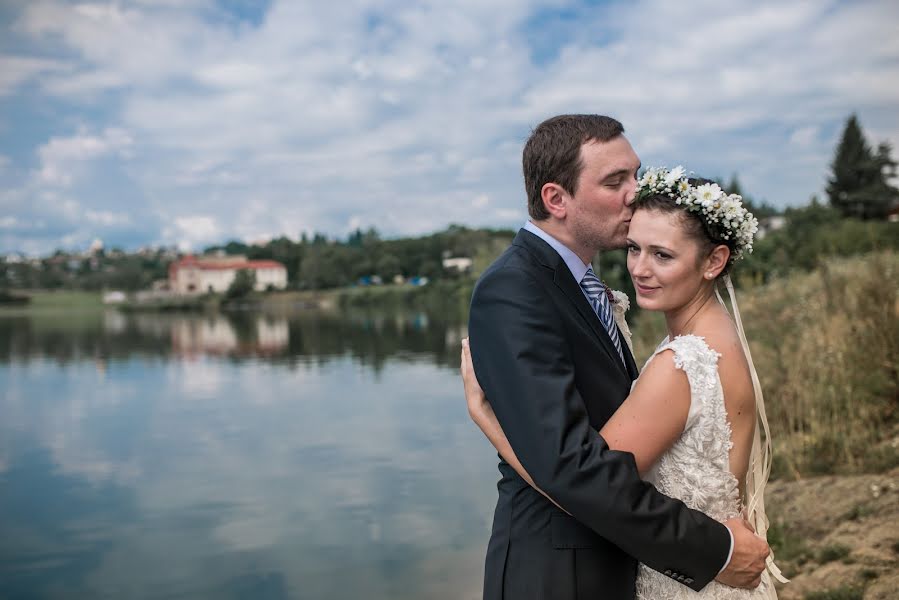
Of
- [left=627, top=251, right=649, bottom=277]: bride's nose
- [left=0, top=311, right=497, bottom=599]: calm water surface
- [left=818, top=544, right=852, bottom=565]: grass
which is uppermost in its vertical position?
[left=627, top=251, right=649, bottom=277]: bride's nose

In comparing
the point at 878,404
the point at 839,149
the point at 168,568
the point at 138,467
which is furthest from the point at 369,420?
the point at 839,149

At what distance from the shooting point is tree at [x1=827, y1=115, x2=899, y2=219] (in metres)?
56.7

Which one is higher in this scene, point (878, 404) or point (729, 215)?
point (729, 215)

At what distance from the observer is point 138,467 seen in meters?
16.2

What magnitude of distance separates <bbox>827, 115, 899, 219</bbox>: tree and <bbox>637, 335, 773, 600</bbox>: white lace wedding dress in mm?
59997

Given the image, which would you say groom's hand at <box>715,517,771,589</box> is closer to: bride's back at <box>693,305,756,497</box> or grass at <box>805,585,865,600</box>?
bride's back at <box>693,305,756,497</box>

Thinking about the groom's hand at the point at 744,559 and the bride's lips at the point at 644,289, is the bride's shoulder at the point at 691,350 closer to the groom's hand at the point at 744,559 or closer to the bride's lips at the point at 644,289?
the bride's lips at the point at 644,289

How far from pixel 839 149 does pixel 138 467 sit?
60.2 meters

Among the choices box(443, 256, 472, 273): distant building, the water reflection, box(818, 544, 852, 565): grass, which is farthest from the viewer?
box(443, 256, 472, 273): distant building

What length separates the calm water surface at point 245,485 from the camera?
10406 mm

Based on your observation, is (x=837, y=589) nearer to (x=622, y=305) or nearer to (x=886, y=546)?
(x=886, y=546)

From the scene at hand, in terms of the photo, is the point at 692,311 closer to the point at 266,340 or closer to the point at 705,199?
the point at 705,199

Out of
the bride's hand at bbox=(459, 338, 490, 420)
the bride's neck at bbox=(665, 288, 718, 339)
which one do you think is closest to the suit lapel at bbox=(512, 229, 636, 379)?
the bride's neck at bbox=(665, 288, 718, 339)

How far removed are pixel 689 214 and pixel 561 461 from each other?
0.84m
